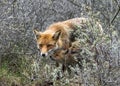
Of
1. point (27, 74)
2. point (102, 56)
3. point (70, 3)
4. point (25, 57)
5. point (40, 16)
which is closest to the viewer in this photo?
point (102, 56)

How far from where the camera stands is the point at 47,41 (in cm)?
970

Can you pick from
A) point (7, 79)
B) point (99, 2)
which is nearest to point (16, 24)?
point (7, 79)

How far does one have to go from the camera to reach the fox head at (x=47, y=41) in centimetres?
955

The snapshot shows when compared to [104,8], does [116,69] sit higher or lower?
lower

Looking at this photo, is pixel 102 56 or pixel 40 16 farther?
pixel 40 16

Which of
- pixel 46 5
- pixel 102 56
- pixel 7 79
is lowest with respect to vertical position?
pixel 7 79

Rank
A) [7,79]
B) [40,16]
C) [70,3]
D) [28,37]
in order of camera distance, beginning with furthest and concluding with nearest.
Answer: [70,3], [40,16], [28,37], [7,79]

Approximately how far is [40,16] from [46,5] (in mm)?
757

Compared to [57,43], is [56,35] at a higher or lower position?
higher

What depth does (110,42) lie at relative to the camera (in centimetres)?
686

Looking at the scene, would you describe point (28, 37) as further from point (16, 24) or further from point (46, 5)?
point (46, 5)

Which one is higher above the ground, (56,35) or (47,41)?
(56,35)

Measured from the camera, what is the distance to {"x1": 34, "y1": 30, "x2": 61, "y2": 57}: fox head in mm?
9555

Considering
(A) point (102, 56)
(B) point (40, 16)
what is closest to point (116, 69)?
(A) point (102, 56)
